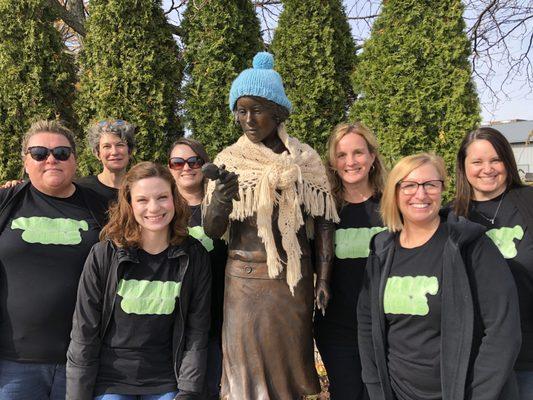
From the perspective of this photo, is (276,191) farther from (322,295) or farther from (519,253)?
(519,253)

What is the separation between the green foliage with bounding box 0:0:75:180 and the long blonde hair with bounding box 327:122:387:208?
4.13 m

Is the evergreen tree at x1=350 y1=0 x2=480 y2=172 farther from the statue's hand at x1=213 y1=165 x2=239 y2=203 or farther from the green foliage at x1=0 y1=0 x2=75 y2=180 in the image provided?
the green foliage at x1=0 y1=0 x2=75 y2=180

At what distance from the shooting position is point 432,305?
213cm

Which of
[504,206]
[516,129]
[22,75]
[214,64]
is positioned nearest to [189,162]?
[504,206]

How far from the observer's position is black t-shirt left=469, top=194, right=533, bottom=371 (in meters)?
2.43

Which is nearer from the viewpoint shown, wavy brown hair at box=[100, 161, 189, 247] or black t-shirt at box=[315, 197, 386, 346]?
wavy brown hair at box=[100, 161, 189, 247]

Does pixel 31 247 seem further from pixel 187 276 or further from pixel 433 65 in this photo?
pixel 433 65

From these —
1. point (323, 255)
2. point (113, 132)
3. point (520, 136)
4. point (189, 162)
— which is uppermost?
point (520, 136)

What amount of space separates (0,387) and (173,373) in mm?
906

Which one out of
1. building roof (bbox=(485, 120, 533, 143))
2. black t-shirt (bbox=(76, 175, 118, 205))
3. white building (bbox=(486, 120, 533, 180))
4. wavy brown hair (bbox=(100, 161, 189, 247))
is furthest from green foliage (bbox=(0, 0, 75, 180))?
building roof (bbox=(485, 120, 533, 143))

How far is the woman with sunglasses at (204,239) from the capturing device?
115 inches

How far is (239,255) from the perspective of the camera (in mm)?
2594

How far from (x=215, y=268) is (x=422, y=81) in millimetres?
3377

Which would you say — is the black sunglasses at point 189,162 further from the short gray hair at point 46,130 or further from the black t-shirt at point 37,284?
the black t-shirt at point 37,284
